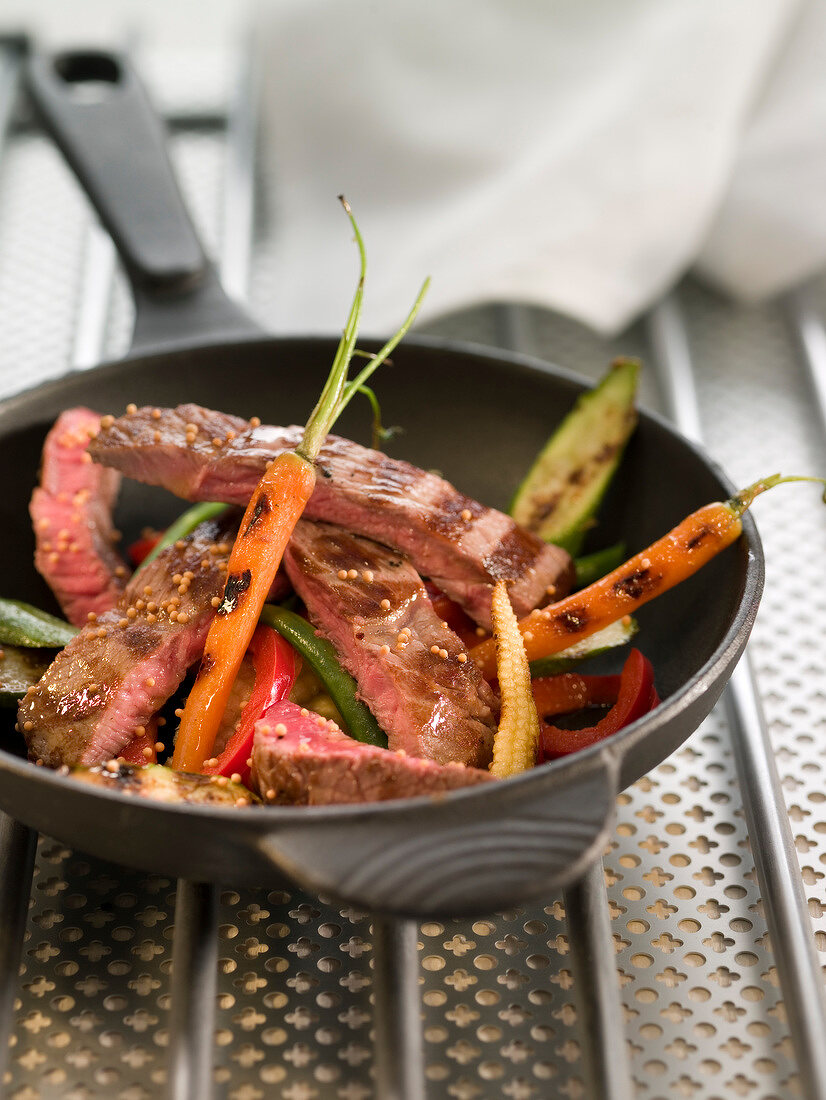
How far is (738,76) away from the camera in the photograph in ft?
8.75

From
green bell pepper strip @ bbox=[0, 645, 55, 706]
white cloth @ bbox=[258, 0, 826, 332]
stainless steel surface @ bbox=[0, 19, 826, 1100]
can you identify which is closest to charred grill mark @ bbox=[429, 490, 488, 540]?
stainless steel surface @ bbox=[0, 19, 826, 1100]

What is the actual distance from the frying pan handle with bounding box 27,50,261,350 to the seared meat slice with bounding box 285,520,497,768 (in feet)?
2.31

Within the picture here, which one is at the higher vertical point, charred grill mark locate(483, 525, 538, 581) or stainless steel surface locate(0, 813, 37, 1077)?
charred grill mark locate(483, 525, 538, 581)

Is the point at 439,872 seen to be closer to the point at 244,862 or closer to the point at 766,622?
the point at 244,862

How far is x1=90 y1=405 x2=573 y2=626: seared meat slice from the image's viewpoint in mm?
1597

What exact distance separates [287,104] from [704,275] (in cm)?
129

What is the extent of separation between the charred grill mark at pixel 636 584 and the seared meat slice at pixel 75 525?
0.83m

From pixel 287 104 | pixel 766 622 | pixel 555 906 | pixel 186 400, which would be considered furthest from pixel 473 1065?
pixel 287 104

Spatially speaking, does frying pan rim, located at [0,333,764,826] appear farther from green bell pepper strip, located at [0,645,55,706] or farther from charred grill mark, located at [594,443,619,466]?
green bell pepper strip, located at [0,645,55,706]

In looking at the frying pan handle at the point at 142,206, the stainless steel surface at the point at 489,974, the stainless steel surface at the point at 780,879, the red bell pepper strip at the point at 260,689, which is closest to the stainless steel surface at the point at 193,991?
the stainless steel surface at the point at 489,974

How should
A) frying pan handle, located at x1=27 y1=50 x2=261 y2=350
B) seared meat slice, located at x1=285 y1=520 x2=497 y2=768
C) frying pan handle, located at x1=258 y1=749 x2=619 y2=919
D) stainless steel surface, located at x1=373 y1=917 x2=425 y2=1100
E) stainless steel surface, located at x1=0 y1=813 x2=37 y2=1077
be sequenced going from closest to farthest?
frying pan handle, located at x1=258 y1=749 x2=619 y2=919 < stainless steel surface, located at x1=373 y1=917 x2=425 y2=1100 < stainless steel surface, located at x1=0 y1=813 x2=37 y2=1077 < seared meat slice, located at x1=285 y1=520 x2=497 y2=768 < frying pan handle, located at x1=27 y1=50 x2=261 y2=350

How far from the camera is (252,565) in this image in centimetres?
148

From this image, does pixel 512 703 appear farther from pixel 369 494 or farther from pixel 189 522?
pixel 189 522

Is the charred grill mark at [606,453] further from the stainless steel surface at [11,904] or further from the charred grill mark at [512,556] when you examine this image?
the stainless steel surface at [11,904]
